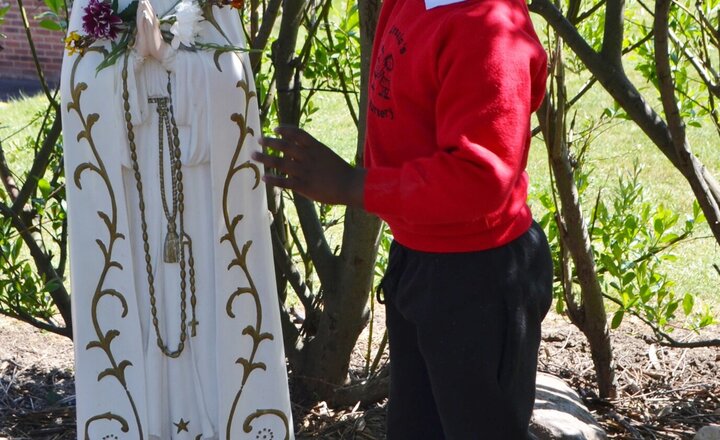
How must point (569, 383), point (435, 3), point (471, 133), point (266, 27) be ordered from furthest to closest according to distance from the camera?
point (569, 383) < point (266, 27) < point (435, 3) < point (471, 133)

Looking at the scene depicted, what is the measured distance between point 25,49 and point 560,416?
30.5 feet

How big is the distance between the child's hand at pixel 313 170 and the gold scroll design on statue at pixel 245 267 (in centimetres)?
63

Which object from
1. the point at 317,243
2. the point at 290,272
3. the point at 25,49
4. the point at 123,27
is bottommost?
the point at 290,272

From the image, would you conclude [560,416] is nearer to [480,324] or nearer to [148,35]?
[480,324]

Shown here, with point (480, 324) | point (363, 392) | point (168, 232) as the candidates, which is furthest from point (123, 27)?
point (363, 392)

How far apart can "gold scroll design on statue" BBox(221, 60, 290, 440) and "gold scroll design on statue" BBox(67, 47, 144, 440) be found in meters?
0.26

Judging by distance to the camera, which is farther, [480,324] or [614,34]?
[614,34]

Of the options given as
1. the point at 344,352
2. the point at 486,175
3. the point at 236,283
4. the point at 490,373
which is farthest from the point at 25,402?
the point at 486,175

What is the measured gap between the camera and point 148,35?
228cm

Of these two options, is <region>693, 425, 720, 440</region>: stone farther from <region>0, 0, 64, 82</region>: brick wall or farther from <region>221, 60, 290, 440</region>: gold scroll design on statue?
<region>0, 0, 64, 82</region>: brick wall

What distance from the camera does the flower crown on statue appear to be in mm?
2305

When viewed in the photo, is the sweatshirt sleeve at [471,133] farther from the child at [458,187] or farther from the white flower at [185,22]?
the white flower at [185,22]

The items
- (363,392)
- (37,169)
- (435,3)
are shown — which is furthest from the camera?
(363,392)

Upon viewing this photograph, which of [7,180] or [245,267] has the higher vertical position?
[7,180]
